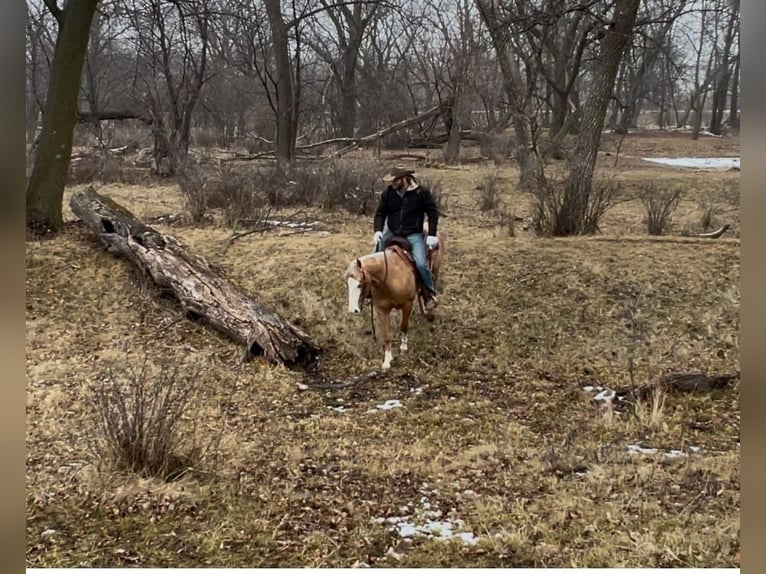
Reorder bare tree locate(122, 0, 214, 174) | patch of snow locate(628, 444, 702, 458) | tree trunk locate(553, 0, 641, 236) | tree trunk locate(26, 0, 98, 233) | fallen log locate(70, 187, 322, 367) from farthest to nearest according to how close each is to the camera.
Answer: bare tree locate(122, 0, 214, 174) < tree trunk locate(553, 0, 641, 236) < tree trunk locate(26, 0, 98, 233) < fallen log locate(70, 187, 322, 367) < patch of snow locate(628, 444, 702, 458)

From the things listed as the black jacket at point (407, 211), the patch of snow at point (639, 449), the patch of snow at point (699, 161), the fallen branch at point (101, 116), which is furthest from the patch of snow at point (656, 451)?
the patch of snow at point (699, 161)

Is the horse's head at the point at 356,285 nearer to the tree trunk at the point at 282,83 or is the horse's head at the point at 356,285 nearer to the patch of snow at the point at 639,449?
the patch of snow at the point at 639,449

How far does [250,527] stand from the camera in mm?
3717

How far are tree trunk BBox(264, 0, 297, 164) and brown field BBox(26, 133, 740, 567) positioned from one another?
4.11 metres

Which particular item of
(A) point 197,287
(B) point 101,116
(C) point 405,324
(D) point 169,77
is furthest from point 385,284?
(D) point 169,77

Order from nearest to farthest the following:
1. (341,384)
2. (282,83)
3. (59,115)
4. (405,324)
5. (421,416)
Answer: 1. (421,416)
2. (341,384)
3. (405,324)
4. (59,115)
5. (282,83)

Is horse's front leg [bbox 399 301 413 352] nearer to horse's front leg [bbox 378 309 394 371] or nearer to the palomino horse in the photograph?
the palomino horse

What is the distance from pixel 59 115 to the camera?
8445 mm

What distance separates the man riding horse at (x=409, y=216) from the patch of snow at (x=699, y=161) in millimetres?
14696

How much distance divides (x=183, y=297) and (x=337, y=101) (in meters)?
13.4

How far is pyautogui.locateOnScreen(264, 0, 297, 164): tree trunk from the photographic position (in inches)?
519

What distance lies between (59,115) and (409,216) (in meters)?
5.08

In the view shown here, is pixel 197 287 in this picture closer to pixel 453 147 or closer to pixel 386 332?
pixel 386 332

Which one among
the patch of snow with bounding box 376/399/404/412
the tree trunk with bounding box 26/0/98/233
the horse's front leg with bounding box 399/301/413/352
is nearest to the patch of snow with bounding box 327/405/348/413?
the patch of snow with bounding box 376/399/404/412
